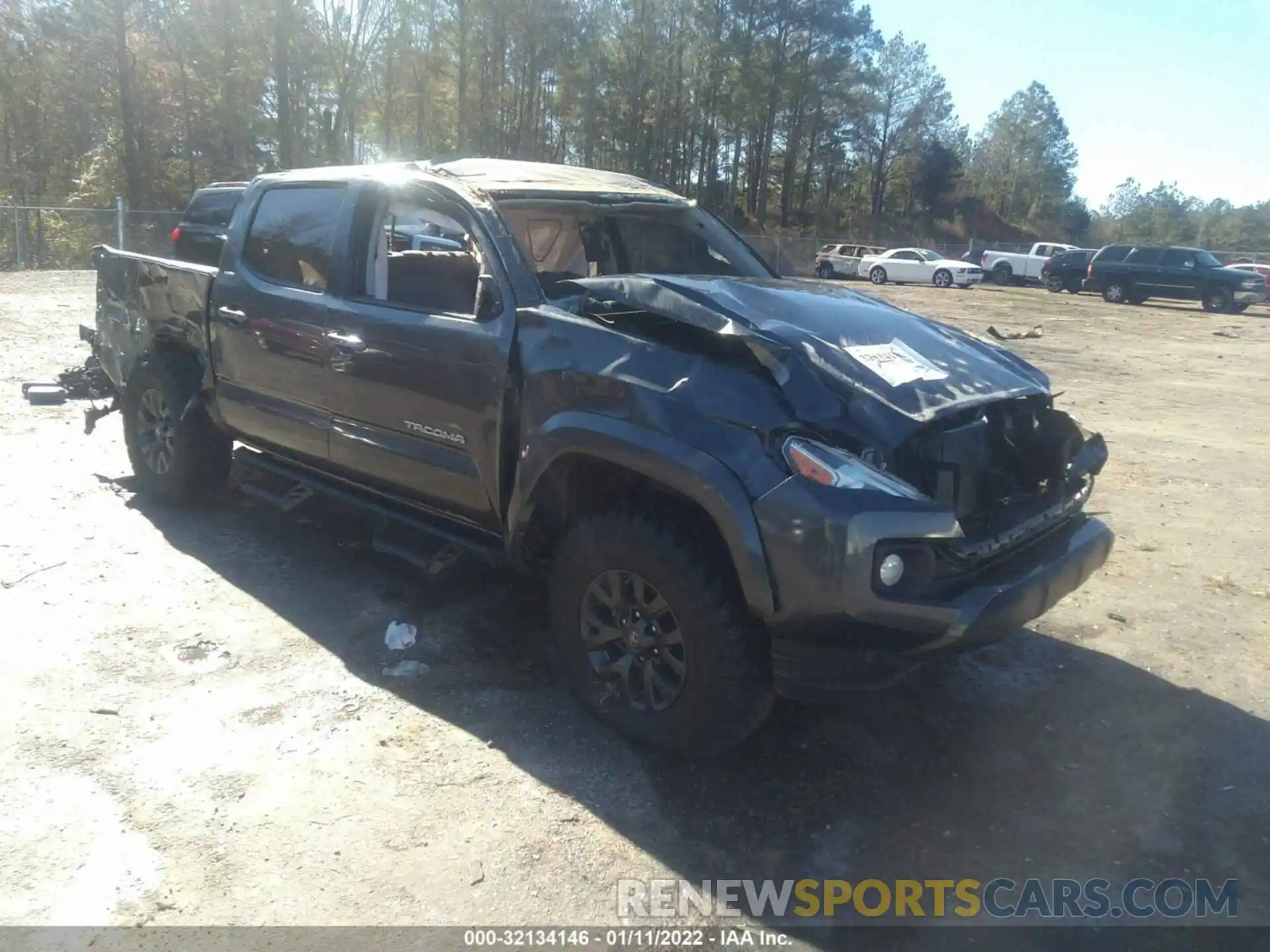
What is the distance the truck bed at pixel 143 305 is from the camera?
557cm

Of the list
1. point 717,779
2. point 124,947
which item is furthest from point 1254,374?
point 124,947

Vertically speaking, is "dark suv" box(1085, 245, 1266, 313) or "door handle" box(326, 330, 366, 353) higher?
"dark suv" box(1085, 245, 1266, 313)

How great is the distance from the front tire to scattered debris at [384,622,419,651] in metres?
0.91

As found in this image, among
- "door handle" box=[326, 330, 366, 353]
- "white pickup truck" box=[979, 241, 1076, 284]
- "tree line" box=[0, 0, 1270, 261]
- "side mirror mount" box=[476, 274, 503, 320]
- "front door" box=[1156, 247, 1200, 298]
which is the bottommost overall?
"door handle" box=[326, 330, 366, 353]

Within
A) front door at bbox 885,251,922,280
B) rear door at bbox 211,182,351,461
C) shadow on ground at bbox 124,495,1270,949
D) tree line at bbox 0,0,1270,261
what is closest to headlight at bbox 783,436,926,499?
shadow on ground at bbox 124,495,1270,949

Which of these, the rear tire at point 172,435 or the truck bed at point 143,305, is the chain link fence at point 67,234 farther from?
the rear tire at point 172,435

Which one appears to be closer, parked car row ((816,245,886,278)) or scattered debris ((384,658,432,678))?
scattered debris ((384,658,432,678))

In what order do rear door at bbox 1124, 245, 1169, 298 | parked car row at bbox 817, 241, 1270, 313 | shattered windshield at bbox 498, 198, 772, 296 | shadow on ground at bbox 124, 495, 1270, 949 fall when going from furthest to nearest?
rear door at bbox 1124, 245, 1169, 298 → parked car row at bbox 817, 241, 1270, 313 → shattered windshield at bbox 498, 198, 772, 296 → shadow on ground at bbox 124, 495, 1270, 949

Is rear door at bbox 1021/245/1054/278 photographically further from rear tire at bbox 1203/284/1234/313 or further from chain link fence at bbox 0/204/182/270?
chain link fence at bbox 0/204/182/270

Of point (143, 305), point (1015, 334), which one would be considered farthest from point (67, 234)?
point (1015, 334)

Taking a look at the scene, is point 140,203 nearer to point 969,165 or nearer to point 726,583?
point 726,583

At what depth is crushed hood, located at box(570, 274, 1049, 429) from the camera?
3.23 meters

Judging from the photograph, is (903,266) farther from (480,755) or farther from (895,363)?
(480,755)

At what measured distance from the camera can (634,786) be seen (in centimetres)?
337
